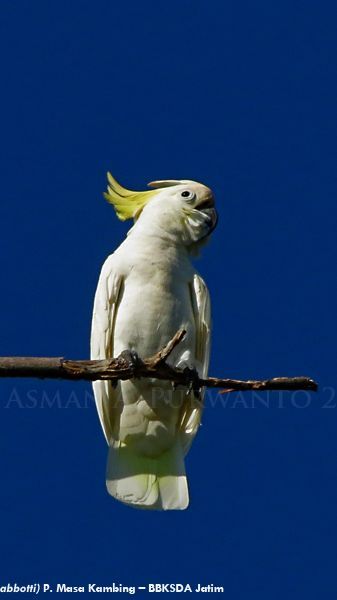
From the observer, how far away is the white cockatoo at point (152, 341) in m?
6.12

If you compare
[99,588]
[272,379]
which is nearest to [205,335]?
[272,379]

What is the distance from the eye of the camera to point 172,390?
6.18 metres

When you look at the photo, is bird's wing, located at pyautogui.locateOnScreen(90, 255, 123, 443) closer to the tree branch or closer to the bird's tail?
the bird's tail

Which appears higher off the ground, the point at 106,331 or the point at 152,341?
the point at 106,331

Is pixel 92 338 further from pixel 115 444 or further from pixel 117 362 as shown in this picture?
pixel 117 362

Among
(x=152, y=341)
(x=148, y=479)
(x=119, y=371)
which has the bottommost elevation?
(x=148, y=479)

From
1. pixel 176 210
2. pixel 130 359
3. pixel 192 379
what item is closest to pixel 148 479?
pixel 192 379

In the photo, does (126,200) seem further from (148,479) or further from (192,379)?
(148,479)

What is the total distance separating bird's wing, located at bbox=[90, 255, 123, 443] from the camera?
618 centimetres

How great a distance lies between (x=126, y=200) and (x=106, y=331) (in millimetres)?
1024

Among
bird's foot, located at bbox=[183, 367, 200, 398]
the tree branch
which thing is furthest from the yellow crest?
the tree branch

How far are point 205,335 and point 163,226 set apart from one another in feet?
2.39

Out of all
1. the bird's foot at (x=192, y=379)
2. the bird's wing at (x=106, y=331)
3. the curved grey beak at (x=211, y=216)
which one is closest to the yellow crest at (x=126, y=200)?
the curved grey beak at (x=211, y=216)

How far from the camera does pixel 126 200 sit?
22.1 ft
